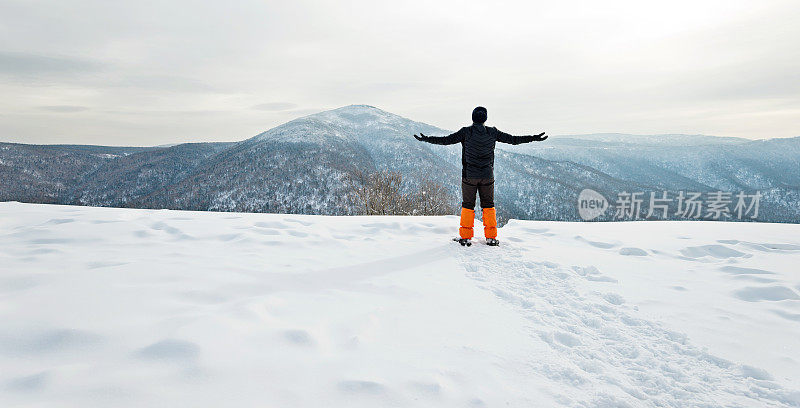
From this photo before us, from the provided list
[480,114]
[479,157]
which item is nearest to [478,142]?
[479,157]

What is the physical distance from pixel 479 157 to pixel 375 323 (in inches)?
162

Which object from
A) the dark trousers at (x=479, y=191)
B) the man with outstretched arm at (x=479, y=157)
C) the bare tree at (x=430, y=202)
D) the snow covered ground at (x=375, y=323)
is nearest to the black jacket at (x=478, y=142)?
the man with outstretched arm at (x=479, y=157)

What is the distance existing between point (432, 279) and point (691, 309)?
2611 mm

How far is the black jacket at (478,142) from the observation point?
20.3ft

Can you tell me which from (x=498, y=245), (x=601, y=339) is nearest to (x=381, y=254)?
(x=498, y=245)

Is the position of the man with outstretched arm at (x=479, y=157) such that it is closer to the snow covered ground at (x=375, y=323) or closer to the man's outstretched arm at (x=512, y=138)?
the man's outstretched arm at (x=512, y=138)

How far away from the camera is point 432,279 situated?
426 cm

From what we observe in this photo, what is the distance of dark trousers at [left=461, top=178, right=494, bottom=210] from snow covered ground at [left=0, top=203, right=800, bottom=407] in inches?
42.6

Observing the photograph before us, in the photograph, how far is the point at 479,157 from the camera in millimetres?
6262

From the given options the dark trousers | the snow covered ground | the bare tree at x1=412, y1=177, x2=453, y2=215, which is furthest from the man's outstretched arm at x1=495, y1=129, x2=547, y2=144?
the bare tree at x1=412, y1=177, x2=453, y2=215

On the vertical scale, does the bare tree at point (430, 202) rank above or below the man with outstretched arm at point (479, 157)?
below

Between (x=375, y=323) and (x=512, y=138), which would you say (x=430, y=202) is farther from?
(x=375, y=323)

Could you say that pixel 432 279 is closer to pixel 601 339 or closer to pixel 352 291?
pixel 352 291

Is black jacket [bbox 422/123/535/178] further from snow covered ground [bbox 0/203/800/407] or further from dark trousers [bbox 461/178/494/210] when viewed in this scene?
snow covered ground [bbox 0/203/800/407]
